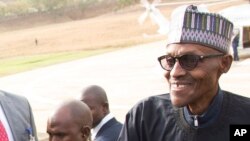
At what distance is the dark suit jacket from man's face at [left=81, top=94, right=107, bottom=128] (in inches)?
3.1

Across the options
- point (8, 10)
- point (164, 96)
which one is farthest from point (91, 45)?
point (164, 96)

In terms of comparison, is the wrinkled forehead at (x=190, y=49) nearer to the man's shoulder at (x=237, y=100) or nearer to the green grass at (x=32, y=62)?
the man's shoulder at (x=237, y=100)

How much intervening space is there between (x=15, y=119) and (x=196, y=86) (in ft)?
4.15

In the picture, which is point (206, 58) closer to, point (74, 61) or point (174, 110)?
point (174, 110)

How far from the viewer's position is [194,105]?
2248 millimetres

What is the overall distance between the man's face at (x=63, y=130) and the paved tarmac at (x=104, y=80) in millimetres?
7834

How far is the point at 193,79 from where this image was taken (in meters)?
2.20

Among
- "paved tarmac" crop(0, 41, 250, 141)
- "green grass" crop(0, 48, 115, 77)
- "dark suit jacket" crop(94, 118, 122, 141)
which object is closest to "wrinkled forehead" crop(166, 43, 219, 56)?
"dark suit jacket" crop(94, 118, 122, 141)

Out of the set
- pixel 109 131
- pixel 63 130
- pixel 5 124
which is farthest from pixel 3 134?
pixel 109 131

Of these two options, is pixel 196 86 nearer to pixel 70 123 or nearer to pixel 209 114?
pixel 209 114

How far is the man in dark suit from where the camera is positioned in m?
2.93

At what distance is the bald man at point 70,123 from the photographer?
8.97 feet

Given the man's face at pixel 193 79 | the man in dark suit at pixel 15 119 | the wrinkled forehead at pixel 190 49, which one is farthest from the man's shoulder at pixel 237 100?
the man in dark suit at pixel 15 119

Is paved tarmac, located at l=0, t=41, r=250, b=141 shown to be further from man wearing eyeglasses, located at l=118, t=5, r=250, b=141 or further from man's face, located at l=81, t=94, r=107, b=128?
man wearing eyeglasses, located at l=118, t=5, r=250, b=141
